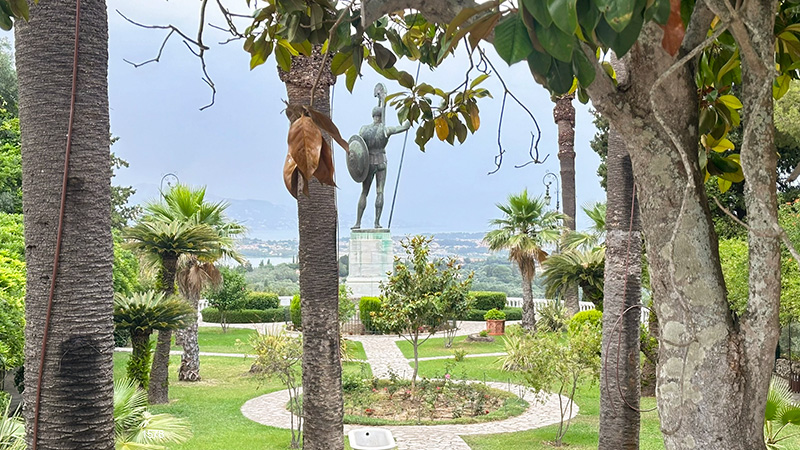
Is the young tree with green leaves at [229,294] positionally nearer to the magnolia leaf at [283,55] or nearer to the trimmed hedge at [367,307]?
the trimmed hedge at [367,307]

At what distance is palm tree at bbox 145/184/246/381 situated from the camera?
44.1ft

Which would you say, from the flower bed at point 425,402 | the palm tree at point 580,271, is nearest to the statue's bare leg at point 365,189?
the palm tree at point 580,271

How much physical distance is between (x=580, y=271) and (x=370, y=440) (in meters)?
8.60

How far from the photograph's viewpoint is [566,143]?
69.3 feet

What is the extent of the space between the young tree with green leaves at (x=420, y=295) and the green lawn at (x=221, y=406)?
292 cm

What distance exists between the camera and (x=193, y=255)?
48.3ft

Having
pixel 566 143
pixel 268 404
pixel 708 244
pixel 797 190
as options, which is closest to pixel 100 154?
pixel 708 244

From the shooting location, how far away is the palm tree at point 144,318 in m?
10.6

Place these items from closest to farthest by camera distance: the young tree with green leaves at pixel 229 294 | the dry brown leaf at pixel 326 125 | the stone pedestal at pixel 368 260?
the dry brown leaf at pixel 326 125 → the stone pedestal at pixel 368 260 → the young tree with green leaves at pixel 229 294

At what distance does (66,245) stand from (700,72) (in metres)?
2.60

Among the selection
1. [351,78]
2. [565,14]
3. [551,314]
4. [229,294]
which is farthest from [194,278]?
[565,14]

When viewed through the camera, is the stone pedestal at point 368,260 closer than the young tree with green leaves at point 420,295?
No

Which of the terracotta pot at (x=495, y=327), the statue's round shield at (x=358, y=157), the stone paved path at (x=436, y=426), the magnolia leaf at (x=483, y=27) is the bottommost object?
the stone paved path at (x=436, y=426)

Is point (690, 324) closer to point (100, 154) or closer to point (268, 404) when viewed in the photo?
point (100, 154)
